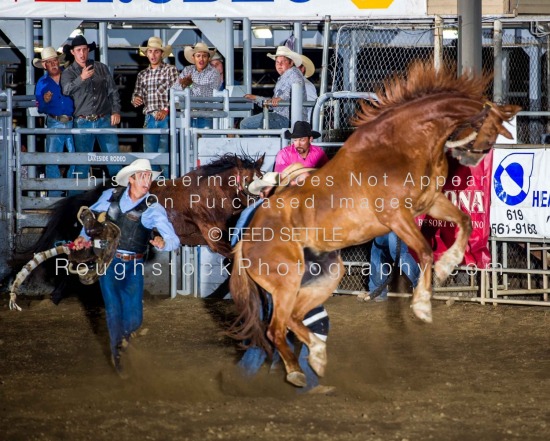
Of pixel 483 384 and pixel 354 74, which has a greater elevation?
pixel 354 74

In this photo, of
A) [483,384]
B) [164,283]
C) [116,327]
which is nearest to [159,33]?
[164,283]

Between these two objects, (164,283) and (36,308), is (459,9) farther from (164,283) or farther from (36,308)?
(36,308)

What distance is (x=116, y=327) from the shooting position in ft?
21.6

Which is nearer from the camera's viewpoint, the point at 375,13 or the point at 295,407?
the point at 295,407

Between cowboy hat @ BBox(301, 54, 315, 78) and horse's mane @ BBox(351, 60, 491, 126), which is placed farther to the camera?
cowboy hat @ BBox(301, 54, 315, 78)

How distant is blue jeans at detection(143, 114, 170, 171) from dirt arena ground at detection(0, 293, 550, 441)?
2.23m

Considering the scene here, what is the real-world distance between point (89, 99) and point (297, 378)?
6.19m

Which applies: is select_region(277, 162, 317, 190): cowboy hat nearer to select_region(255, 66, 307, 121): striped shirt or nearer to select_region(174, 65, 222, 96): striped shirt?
select_region(255, 66, 307, 121): striped shirt

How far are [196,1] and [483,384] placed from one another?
7632 millimetres

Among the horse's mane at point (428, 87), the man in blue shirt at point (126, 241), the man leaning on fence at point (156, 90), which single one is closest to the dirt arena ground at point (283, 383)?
the man in blue shirt at point (126, 241)

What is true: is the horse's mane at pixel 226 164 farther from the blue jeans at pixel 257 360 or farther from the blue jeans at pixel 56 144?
the blue jeans at pixel 257 360

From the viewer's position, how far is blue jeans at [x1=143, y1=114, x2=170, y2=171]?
1074 cm

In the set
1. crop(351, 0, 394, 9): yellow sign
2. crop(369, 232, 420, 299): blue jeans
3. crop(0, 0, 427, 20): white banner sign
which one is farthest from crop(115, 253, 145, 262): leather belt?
crop(351, 0, 394, 9): yellow sign

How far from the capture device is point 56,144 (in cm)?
1087
